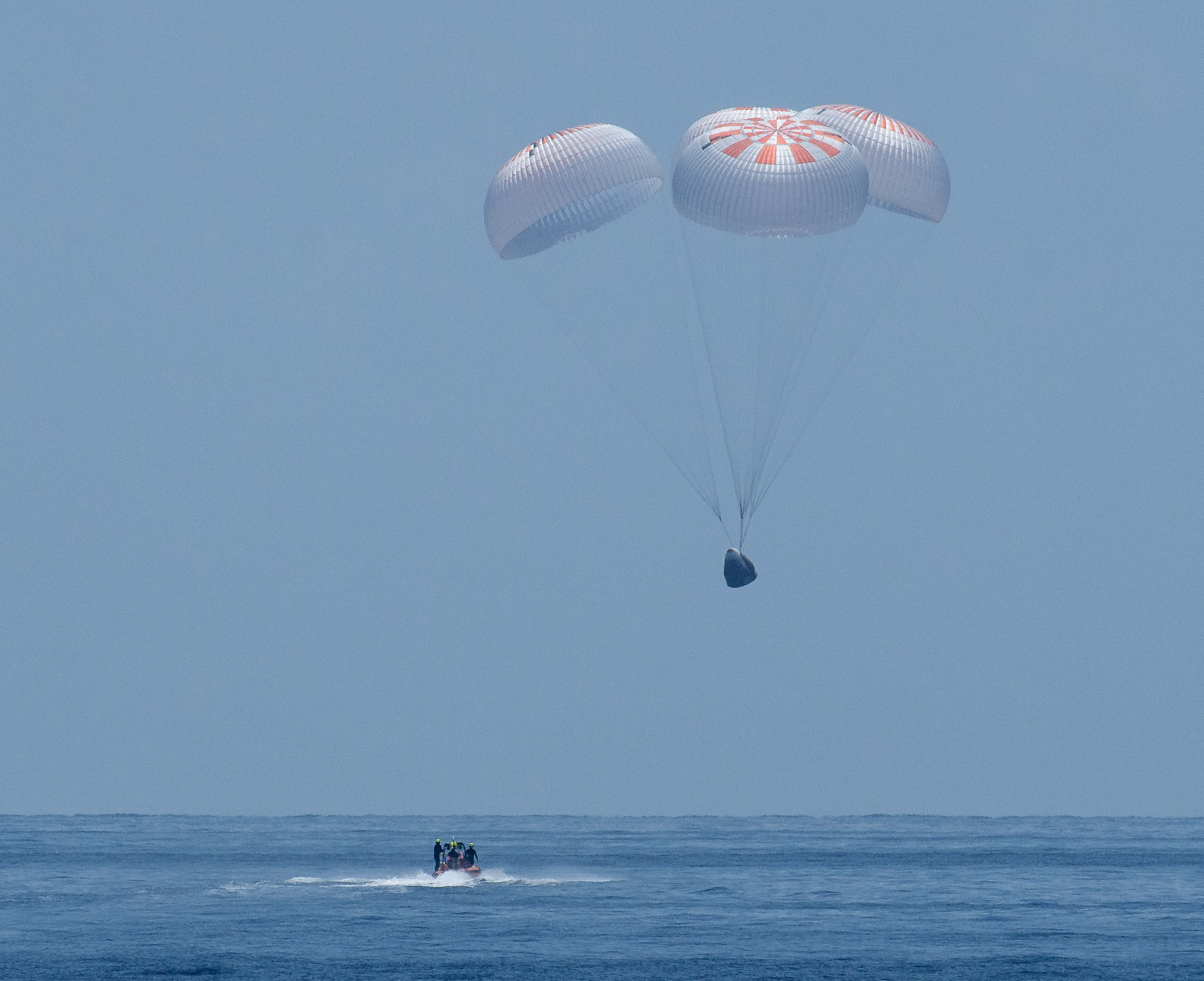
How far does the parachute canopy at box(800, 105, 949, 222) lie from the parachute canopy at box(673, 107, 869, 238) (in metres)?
1.23

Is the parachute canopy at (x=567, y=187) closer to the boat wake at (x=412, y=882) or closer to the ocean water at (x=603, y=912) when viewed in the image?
the ocean water at (x=603, y=912)

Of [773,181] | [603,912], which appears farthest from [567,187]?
[603,912]

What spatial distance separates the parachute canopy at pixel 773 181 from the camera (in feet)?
99.0

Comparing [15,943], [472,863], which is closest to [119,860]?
[472,863]

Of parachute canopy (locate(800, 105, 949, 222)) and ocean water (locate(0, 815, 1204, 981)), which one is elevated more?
parachute canopy (locate(800, 105, 949, 222))

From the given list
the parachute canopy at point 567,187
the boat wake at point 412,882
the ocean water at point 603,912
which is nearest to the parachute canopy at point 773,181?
the parachute canopy at point 567,187

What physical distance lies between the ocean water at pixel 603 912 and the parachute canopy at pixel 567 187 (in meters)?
14.2

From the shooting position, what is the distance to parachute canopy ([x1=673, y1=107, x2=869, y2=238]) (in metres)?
30.2

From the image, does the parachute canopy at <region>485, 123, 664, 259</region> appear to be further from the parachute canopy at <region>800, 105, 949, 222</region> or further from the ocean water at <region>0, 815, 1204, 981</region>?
the ocean water at <region>0, 815, 1204, 981</region>

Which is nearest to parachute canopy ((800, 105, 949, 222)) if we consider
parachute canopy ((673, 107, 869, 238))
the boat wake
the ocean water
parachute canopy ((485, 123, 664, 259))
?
parachute canopy ((673, 107, 869, 238))

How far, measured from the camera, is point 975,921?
1694 inches

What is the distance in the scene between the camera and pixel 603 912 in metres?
43.8

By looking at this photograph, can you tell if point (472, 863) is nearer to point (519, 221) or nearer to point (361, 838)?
point (519, 221)

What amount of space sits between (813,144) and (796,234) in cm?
166
